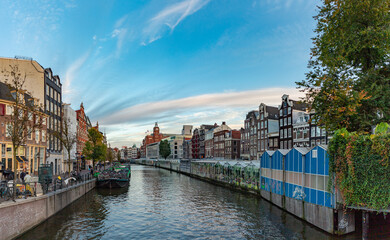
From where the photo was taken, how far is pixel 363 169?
18.7 m

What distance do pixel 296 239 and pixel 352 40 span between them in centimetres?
1608

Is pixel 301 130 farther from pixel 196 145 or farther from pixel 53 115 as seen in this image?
pixel 196 145

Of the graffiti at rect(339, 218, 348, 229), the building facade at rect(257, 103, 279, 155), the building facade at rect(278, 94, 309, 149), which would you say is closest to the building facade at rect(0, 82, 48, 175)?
the graffiti at rect(339, 218, 348, 229)

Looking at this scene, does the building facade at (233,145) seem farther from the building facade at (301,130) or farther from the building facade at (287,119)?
the building facade at (301,130)

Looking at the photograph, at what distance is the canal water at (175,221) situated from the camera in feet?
71.5

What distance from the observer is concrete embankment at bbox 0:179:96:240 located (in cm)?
1798

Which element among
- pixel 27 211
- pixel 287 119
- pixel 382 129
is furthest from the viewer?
pixel 287 119

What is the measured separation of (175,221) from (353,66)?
2166 centimetres

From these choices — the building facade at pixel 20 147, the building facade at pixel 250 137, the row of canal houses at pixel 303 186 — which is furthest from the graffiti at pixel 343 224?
the building facade at pixel 250 137

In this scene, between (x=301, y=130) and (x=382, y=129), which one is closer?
(x=382, y=129)

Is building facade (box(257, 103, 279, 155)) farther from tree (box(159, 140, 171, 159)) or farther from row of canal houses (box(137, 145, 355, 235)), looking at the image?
tree (box(159, 140, 171, 159))

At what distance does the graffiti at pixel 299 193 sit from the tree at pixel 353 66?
20.0 feet

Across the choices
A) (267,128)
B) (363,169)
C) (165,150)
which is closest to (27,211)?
(363,169)

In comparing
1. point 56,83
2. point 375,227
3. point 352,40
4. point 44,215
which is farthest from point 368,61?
point 56,83
